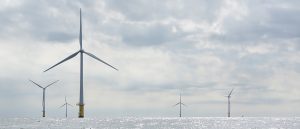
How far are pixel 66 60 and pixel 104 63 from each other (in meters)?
18.5

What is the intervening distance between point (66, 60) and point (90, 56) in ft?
31.4

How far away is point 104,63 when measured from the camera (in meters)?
181

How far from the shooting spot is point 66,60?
193 metres

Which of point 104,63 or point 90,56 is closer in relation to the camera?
point 104,63

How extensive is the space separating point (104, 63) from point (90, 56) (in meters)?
19.0

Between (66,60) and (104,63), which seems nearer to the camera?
(104,63)

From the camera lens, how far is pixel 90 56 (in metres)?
199
